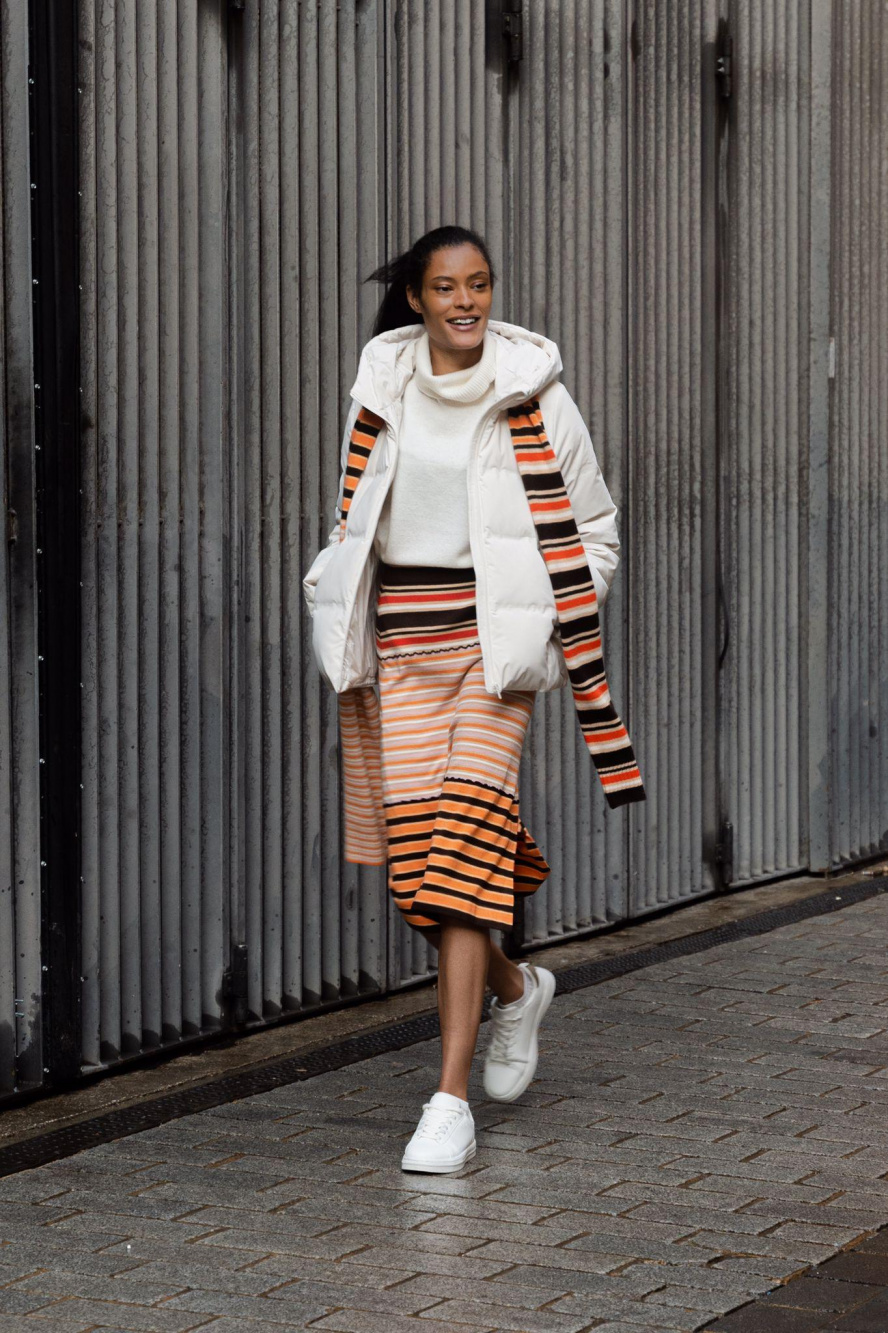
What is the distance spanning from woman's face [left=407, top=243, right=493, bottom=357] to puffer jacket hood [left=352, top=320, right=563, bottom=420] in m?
0.10

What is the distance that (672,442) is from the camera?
335 inches

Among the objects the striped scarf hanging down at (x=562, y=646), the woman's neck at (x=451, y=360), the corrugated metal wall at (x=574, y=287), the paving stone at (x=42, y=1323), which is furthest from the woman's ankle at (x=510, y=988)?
the corrugated metal wall at (x=574, y=287)

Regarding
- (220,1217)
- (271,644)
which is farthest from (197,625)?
(220,1217)

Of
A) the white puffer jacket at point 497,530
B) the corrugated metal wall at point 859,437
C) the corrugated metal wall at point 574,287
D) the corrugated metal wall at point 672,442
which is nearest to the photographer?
the white puffer jacket at point 497,530

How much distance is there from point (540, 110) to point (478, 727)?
3229 millimetres

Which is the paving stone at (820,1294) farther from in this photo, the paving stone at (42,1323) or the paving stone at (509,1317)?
the paving stone at (42,1323)

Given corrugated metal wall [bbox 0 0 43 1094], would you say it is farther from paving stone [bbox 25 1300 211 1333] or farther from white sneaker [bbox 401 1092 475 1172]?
paving stone [bbox 25 1300 211 1333]

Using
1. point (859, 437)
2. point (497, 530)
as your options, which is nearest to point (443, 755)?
point (497, 530)

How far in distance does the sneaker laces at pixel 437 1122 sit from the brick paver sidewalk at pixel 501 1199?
11 centimetres

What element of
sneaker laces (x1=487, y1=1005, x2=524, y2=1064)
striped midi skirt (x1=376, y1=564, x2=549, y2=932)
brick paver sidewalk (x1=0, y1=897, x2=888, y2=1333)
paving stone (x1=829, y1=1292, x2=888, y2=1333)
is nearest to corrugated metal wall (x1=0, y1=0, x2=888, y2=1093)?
brick paver sidewalk (x1=0, y1=897, x2=888, y2=1333)

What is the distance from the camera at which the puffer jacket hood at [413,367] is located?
520 cm

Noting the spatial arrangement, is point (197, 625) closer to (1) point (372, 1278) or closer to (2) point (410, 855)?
(2) point (410, 855)

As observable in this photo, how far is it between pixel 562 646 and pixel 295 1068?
1.52m

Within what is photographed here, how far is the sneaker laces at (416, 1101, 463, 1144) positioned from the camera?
16.5 ft
